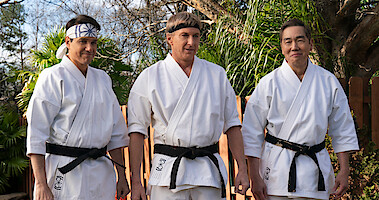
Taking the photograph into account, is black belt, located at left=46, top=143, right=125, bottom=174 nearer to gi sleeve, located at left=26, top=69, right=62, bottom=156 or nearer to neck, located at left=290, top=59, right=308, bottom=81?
gi sleeve, located at left=26, top=69, right=62, bottom=156

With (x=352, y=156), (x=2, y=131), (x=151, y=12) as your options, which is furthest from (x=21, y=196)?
(x=352, y=156)

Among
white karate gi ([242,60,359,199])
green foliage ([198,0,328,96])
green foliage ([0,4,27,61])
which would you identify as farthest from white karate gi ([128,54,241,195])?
green foliage ([0,4,27,61])

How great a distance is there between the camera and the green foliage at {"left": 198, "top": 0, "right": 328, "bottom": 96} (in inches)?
202

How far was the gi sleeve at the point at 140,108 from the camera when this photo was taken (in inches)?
104

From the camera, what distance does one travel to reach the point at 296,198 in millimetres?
2660

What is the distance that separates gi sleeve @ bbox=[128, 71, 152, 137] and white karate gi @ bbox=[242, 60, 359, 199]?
0.71 m

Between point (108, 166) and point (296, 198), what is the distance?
4.15 ft

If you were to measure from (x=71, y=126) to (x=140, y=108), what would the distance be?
456 mm

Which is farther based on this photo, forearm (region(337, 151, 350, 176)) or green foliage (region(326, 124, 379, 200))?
Answer: green foliage (region(326, 124, 379, 200))

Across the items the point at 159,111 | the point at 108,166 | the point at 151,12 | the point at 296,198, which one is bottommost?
the point at 296,198

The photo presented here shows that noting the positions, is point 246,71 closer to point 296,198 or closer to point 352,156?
point 352,156

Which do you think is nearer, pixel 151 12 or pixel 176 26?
pixel 176 26

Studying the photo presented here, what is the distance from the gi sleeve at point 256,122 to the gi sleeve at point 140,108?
0.70 metres

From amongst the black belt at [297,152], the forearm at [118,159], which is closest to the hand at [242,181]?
the black belt at [297,152]
